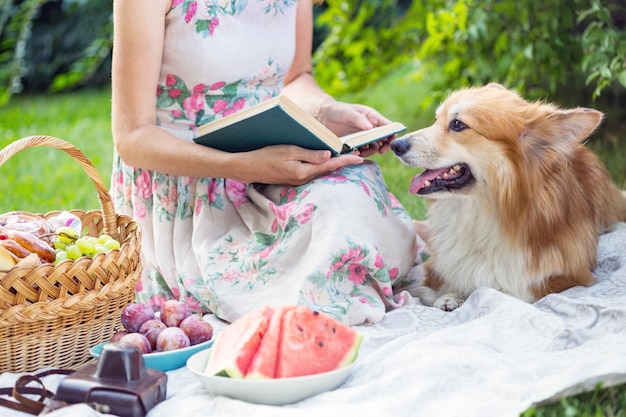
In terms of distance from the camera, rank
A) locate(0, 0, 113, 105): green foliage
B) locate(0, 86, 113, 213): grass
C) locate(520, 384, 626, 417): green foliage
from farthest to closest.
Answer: locate(0, 0, 113, 105): green foliage < locate(0, 86, 113, 213): grass < locate(520, 384, 626, 417): green foliage

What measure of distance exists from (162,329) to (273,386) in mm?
446

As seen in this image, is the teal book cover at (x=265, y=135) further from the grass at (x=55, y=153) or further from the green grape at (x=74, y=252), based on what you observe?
the grass at (x=55, y=153)

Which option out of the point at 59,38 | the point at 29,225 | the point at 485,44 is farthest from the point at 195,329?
the point at 59,38

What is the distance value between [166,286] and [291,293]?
541 millimetres

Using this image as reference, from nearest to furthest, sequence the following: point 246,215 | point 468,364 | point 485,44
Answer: point 468,364 < point 246,215 < point 485,44

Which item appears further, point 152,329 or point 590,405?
point 152,329

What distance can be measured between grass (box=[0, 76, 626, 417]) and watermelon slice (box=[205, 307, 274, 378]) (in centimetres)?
74

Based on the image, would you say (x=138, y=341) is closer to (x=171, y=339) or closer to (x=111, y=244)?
(x=171, y=339)

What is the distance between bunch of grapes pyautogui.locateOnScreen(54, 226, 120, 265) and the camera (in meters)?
1.98

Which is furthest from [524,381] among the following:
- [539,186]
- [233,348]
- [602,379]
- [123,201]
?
[123,201]

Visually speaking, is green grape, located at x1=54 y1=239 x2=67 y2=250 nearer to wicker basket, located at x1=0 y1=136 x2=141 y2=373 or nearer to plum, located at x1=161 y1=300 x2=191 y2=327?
wicker basket, located at x1=0 y1=136 x2=141 y2=373

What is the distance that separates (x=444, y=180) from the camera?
2.40 meters

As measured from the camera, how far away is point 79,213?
7.71ft

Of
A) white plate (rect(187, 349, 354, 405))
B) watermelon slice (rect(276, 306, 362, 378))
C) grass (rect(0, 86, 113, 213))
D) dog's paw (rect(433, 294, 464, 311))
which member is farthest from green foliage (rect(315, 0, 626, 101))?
white plate (rect(187, 349, 354, 405))
